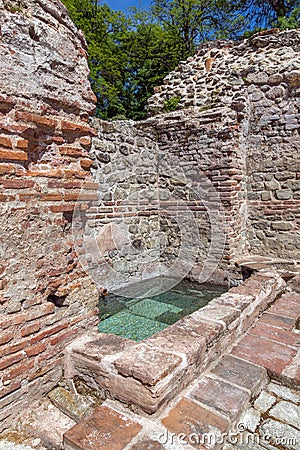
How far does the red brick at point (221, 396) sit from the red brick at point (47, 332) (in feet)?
2.69

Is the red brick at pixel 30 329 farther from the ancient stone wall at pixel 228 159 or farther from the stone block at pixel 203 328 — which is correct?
the ancient stone wall at pixel 228 159

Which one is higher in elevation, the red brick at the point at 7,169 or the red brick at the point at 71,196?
the red brick at the point at 7,169

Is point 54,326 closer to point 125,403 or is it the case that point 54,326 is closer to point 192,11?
point 125,403

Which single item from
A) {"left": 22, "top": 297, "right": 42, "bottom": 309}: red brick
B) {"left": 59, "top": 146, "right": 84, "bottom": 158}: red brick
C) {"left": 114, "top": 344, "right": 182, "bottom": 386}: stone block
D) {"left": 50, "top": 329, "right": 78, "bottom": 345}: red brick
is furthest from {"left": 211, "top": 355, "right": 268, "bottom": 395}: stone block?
{"left": 59, "top": 146, "right": 84, "bottom": 158}: red brick

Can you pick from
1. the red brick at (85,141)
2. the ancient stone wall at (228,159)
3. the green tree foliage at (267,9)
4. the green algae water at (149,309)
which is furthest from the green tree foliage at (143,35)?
the red brick at (85,141)

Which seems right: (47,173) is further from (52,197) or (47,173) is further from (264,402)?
(264,402)

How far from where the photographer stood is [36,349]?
1685 millimetres

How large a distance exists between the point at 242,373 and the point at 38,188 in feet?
5.22

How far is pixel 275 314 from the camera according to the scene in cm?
275

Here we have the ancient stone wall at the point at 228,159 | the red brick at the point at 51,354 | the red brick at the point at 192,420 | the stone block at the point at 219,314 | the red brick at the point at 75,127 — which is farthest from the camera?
the ancient stone wall at the point at 228,159

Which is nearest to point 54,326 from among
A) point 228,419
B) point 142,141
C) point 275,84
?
point 228,419

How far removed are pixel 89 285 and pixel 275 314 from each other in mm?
1693

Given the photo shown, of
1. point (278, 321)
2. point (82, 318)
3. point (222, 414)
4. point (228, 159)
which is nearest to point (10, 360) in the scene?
point (82, 318)

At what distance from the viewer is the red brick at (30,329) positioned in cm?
163
